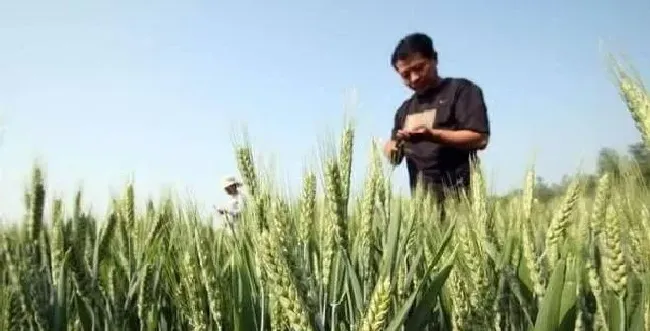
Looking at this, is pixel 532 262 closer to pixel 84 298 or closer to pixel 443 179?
pixel 84 298

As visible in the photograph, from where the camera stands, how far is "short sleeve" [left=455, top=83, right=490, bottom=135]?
2623mm

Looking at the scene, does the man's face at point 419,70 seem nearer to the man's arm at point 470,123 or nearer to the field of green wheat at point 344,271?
the man's arm at point 470,123

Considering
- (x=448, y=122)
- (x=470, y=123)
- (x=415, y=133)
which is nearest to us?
(x=415, y=133)

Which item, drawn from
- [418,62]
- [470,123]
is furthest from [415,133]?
[418,62]

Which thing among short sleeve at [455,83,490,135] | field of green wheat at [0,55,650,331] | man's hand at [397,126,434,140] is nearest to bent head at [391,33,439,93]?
short sleeve at [455,83,490,135]

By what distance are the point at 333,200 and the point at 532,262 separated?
0.25m

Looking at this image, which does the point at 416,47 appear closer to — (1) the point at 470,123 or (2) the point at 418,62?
(2) the point at 418,62

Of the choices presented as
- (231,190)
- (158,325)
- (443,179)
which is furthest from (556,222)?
(231,190)

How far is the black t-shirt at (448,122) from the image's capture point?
265 centimetres

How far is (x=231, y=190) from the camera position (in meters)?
6.48

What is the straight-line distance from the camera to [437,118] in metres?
2.78

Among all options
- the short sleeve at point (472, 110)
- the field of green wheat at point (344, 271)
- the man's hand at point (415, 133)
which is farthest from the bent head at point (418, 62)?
the field of green wheat at point (344, 271)

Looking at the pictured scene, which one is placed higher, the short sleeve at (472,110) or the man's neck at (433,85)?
the man's neck at (433,85)

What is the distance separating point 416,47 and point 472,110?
15.1 inches
